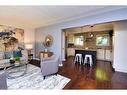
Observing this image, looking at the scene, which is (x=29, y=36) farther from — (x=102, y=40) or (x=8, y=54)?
(x=102, y=40)

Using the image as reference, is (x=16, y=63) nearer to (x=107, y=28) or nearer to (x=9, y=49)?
(x=9, y=49)

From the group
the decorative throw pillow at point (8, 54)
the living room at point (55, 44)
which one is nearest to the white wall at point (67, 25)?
the living room at point (55, 44)

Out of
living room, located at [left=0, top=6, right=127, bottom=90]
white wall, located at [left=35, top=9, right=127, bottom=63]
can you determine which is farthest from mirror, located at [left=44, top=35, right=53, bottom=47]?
white wall, located at [left=35, top=9, right=127, bottom=63]

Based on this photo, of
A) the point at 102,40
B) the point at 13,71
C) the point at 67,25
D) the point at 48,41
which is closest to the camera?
the point at 13,71

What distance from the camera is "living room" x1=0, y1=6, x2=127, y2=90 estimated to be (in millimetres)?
3311

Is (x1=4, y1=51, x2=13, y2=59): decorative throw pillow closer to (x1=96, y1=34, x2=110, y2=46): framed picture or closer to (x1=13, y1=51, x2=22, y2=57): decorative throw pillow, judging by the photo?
(x1=13, y1=51, x2=22, y2=57): decorative throw pillow

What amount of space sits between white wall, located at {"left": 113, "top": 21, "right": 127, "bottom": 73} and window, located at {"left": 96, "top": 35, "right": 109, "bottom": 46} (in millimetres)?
3341

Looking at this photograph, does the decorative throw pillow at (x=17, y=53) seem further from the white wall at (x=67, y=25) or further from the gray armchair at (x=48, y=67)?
the gray armchair at (x=48, y=67)

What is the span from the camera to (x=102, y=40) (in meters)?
8.19

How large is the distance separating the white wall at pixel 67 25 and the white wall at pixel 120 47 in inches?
45.6

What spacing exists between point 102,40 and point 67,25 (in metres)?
4.06

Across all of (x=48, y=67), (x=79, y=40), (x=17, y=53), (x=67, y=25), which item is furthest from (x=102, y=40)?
(x=17, y=53)
